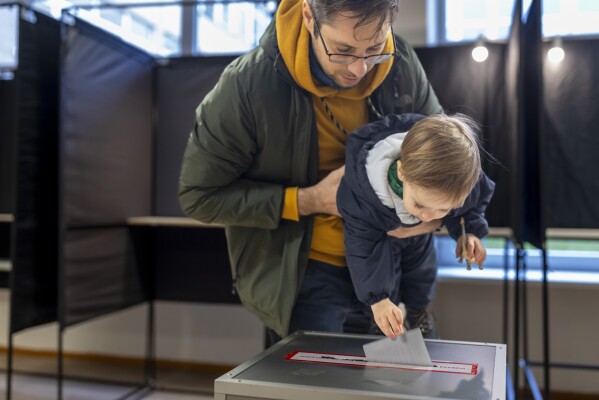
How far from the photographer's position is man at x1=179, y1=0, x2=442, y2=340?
1.20 m

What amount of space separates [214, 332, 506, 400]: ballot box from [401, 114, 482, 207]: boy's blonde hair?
0.28 m

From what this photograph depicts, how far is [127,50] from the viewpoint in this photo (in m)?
2.96

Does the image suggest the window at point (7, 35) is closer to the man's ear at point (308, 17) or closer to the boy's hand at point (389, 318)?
the man's ear at point (308, 17)

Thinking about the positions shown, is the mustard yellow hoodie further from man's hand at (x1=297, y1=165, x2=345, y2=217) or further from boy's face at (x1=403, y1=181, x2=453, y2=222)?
boy's face at (x1=403, y1=181, x2=453, y2=222)

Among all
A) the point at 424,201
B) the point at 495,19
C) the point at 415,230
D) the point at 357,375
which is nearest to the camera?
the point at 357,375

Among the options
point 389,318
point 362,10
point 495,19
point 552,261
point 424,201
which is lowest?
point 552,261

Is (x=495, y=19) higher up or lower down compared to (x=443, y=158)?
higher up

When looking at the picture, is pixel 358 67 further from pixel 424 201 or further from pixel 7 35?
pixel 7 35

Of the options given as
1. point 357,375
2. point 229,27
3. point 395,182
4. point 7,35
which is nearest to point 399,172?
point 395,182

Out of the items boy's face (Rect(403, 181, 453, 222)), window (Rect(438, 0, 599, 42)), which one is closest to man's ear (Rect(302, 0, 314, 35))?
Result: boy's face (Rect(403, 181, 453, 222))

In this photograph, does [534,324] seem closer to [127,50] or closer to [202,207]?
[202,207]

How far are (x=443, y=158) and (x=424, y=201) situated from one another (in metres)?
0.08

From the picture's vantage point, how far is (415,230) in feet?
3.85

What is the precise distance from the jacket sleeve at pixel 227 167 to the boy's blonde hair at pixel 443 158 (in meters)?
0.32
